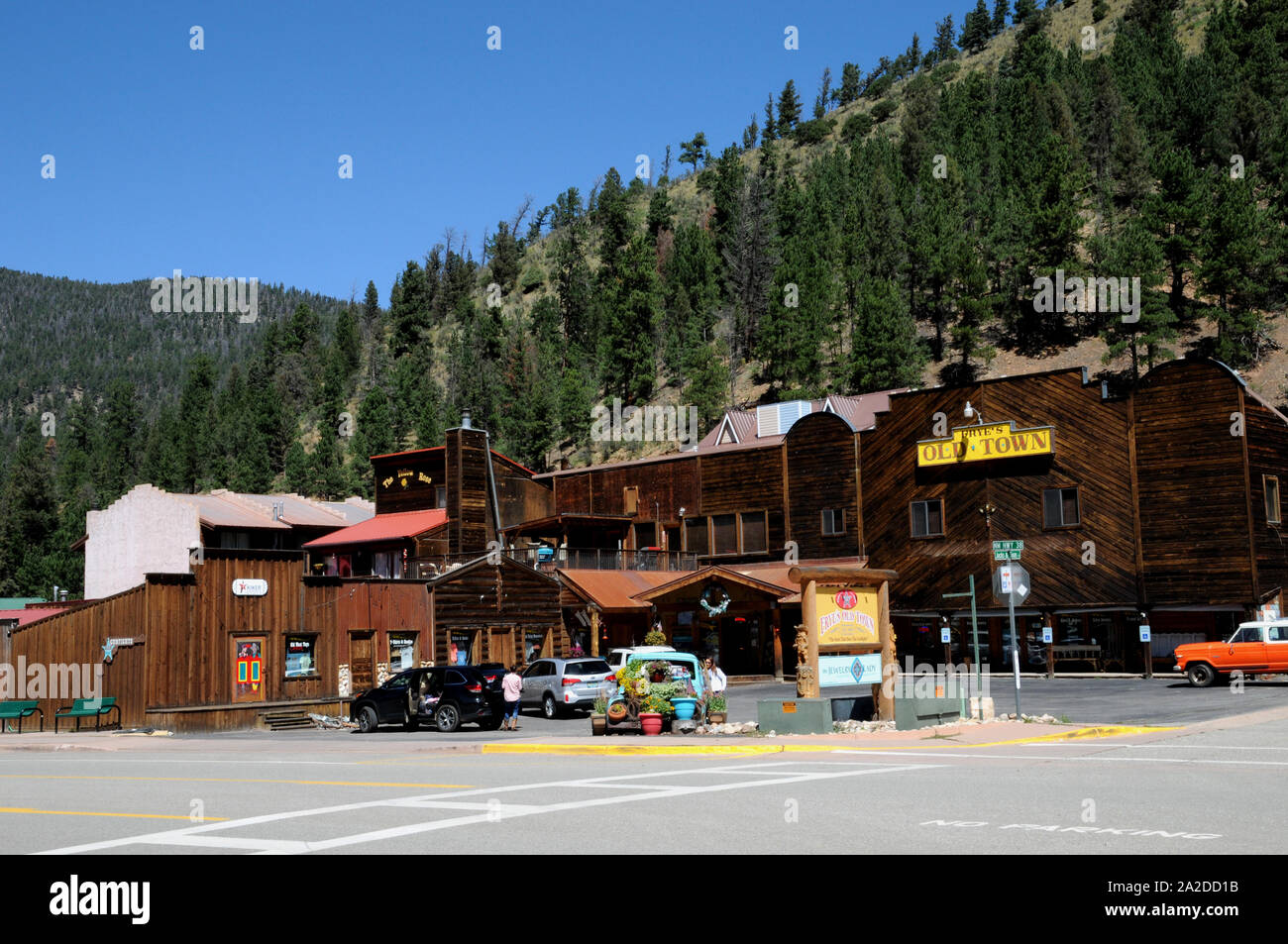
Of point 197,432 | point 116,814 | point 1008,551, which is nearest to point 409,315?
point 197,432

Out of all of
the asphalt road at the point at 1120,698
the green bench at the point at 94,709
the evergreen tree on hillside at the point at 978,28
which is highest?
the evergreen tree on hillside at the point at 978,28

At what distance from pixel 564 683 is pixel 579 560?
1679 cm

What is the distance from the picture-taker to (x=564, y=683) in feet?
109

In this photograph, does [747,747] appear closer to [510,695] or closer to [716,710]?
[716,710]

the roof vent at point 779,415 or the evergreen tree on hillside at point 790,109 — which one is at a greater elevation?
the evergreen tree on hillside at point 790,109

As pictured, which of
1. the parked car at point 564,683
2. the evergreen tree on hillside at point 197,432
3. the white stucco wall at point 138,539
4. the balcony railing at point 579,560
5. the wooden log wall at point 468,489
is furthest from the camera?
the evergreen tree on hillside at point 197,432

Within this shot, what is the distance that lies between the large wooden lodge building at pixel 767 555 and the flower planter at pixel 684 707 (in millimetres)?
15687

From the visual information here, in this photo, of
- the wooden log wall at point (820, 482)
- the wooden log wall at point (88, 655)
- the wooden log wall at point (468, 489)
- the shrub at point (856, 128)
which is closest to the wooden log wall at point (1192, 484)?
the wooden log wall at point (820, 482)

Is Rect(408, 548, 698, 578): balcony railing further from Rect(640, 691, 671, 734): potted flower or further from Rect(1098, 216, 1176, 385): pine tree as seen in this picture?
Rect(1098, 216, 1176, 385): pine tree

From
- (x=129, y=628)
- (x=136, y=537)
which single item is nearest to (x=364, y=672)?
(x=129, y=628)

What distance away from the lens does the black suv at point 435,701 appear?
95.3ft

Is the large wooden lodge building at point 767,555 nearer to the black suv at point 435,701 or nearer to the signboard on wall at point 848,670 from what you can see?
the black suv at point 435,701
